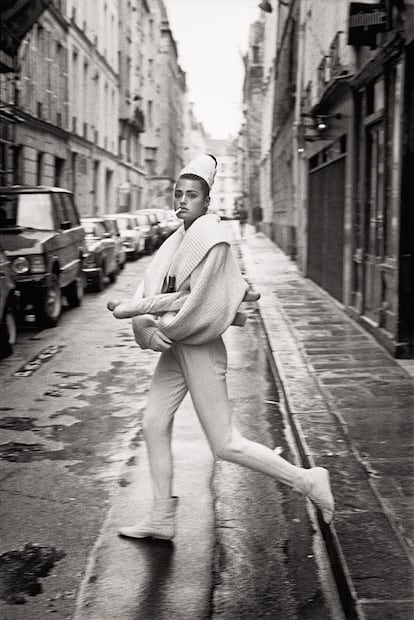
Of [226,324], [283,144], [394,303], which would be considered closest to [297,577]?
[226,324]

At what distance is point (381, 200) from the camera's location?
11648 mm

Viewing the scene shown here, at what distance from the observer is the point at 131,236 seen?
95.9ft

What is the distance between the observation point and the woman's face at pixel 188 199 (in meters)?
4.33

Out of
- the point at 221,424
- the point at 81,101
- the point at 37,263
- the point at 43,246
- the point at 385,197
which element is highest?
the point at 81,101

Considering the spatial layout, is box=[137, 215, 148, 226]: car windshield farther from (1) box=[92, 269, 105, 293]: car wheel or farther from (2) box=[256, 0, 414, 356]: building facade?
(1) box=[92, 269, 105, 293]: car wheel

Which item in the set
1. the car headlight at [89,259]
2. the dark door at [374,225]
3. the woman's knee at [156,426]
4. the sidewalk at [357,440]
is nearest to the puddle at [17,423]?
the sidewalk at [357,440]

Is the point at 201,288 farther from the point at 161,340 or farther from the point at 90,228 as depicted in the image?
the point at 90,228

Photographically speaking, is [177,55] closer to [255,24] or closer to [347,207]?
[255,24]

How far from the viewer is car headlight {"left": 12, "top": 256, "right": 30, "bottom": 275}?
13.0 meters

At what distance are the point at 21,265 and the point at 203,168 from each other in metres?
8.98

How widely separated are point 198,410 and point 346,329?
313 inches

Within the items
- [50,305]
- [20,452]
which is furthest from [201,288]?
[50,305]

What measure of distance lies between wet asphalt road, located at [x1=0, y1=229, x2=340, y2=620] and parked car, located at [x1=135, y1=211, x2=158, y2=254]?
24063mm

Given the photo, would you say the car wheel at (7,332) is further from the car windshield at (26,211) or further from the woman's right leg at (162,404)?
the woman's right leg at (162,404)
